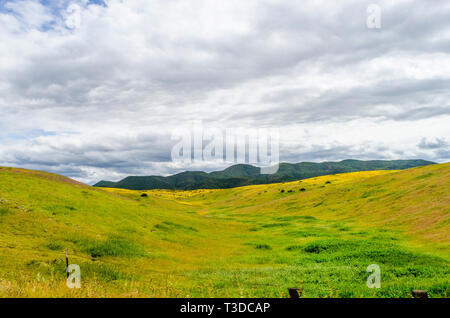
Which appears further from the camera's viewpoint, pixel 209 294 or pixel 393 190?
pixel 393 190

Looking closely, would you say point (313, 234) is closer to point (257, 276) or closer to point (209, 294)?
point (257, 276)

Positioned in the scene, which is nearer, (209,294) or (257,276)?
(209,294)

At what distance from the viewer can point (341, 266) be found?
2116 centimetres

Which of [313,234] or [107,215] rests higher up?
[107,215]

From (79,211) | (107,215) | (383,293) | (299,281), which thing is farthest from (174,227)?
(383,293)

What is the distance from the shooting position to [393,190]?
59.9 metres
